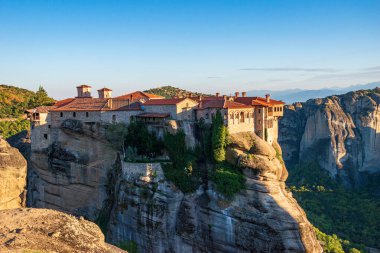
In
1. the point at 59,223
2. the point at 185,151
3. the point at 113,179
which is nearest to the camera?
the point at 59,223

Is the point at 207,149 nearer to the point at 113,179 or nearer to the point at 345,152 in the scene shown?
the point at 113,179

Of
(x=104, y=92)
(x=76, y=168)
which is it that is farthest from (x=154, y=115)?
(x=76, y=168)

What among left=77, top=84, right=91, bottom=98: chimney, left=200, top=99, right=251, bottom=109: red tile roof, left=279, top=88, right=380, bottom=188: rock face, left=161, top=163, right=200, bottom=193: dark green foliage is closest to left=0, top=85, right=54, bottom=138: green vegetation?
left=77, top=84, right=91, bottom=98: chimney

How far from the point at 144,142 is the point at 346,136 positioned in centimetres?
6057

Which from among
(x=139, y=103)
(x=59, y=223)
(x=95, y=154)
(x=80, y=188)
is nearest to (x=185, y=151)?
(x=139, y=103)

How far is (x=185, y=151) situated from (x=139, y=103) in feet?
24.8

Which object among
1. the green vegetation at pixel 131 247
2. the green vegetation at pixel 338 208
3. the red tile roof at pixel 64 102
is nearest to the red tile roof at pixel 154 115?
the red tile roof at pixel 64 102

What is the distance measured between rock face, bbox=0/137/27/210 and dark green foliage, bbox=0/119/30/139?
53.8 ft

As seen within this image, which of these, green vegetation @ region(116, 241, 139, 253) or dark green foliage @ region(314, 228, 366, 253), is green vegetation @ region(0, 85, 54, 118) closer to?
green vegetation @ region(116, 241, 139, 253)

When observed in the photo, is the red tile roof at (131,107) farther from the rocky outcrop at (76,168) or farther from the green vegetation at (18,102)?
the green vegetation at (18,102)

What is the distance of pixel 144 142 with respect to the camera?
116ft

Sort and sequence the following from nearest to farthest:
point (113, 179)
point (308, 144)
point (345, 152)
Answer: point (113, 179) < point (345, 152) < point (308, 144)

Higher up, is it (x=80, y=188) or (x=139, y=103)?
(x=139, y=103)

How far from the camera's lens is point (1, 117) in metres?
56.0
